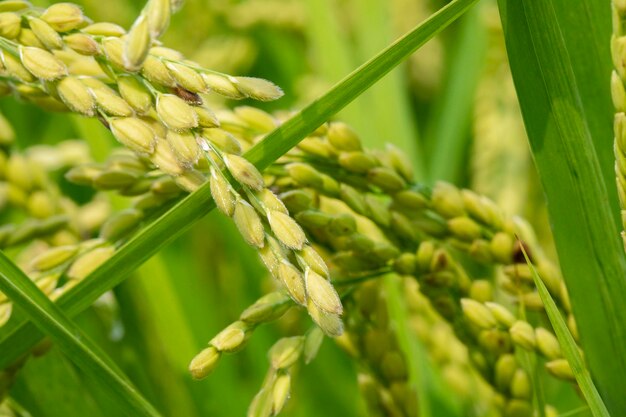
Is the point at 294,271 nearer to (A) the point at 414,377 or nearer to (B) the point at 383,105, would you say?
(A) the point at 414,377

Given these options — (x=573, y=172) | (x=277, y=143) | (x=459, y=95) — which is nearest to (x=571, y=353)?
(x=573, y=172)

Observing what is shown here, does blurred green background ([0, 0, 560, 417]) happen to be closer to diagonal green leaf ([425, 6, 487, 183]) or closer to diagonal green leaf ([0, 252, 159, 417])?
diagonal green leaf ([425, 6, 487, 183])

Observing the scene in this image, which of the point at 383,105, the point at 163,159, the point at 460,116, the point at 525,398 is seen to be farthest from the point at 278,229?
the point at 460,116

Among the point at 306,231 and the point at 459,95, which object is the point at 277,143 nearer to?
the point at 306,231

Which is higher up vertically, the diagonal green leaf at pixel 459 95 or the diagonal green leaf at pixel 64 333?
the diagonal green leaf at pixel 64 333

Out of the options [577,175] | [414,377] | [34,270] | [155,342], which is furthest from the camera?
[155,342]

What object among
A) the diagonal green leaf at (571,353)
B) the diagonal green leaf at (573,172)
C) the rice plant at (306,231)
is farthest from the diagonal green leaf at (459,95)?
the diagonal green leaf at (571,353)

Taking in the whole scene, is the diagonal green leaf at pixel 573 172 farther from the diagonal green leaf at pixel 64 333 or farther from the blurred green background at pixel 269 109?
the blurred green background at pixel 269 109

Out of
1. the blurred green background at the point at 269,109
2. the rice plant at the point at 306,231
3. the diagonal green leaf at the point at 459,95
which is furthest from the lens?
the diagonal green leaf at the point at 459,95
